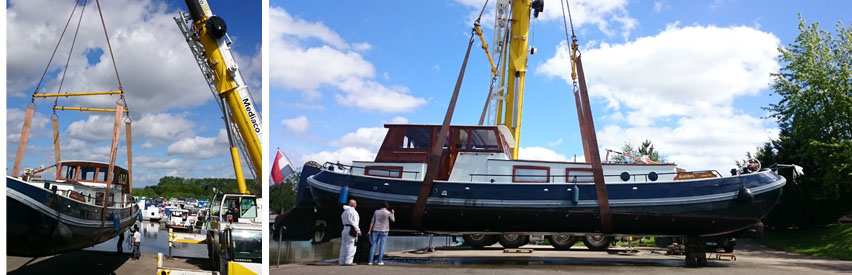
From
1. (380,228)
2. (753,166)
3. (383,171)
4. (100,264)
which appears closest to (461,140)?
(383,171)

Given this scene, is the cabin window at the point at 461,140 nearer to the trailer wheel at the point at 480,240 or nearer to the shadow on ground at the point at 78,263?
the trailer wheel at the point at 480,240

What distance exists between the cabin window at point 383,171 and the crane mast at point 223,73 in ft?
9.70

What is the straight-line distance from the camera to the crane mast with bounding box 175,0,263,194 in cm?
804

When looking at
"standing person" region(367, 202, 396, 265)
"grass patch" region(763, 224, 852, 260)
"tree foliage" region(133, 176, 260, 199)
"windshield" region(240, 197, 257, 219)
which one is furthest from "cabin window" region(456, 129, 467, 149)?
"grass patch" region(763, 224, 852, 260)

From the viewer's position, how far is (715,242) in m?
12.2

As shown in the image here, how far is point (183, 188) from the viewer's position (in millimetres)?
6352

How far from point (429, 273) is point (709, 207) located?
5658 millimetres

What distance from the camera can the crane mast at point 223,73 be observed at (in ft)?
26.4

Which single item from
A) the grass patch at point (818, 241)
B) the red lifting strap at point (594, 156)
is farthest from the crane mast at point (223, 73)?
the grass patch at point (818, 241)

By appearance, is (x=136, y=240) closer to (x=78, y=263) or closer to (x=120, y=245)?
(x=120, y=245)

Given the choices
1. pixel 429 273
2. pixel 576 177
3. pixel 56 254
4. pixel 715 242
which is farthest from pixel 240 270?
pixel 715 242

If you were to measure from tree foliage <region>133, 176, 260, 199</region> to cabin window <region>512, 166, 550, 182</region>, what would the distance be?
523 centimetres

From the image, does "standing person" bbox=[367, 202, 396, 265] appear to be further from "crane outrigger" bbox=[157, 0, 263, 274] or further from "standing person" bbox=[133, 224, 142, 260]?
"standing person" bbox=[133, 224, 142, 260]

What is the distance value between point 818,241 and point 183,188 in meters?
20.5
